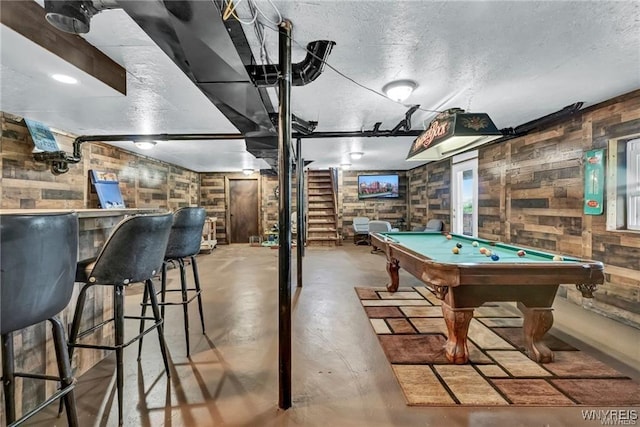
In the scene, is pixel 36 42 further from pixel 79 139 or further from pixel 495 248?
pixel 495 248

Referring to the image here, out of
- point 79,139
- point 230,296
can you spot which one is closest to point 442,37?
point 230,296

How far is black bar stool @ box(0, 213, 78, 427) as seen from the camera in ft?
3.29

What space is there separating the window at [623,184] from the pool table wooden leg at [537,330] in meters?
1.79

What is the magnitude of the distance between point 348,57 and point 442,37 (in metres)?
0.68

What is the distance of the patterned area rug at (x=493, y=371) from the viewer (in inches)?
74.9

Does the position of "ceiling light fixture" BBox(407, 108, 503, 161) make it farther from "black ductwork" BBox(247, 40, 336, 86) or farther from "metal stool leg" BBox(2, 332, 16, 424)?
"metal stool leg" BBox(2, 332, 16, 424)

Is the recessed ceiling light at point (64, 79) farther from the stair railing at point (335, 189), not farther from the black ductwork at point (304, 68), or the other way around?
the stair railing at point (335, 189)

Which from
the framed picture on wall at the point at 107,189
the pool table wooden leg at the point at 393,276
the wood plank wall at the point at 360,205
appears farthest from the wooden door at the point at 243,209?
the pool table wooden leg at the point at 393,276

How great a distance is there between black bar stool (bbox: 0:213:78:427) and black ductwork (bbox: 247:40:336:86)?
1.54 meters

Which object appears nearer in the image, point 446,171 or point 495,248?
point 495,248

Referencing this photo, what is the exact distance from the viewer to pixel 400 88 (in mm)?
2725

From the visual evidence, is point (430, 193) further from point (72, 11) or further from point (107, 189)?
point (72, 11)

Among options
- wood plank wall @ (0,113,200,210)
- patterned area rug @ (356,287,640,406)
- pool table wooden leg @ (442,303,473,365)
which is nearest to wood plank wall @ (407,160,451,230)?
patterned area rug @ (356,287,640,406)

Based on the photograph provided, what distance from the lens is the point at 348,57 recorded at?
7.53 ft
